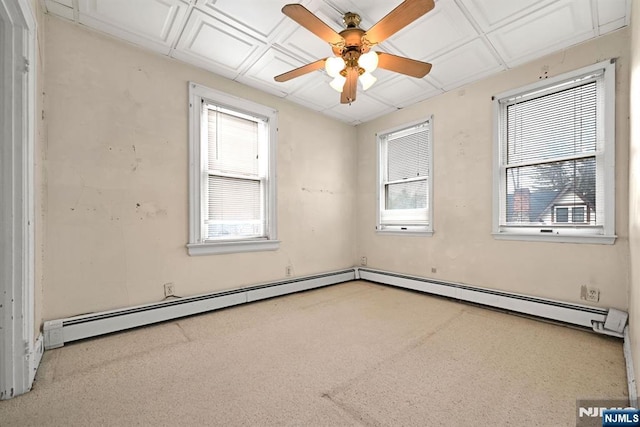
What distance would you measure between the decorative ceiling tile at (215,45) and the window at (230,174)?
30 cm

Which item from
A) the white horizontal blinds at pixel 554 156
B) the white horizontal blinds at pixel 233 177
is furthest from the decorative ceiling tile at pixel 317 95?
the white horizontal blinds at pixel 554 156

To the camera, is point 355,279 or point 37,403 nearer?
point 37,403

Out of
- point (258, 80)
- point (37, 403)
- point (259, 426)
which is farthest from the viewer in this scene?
point (258, 80)

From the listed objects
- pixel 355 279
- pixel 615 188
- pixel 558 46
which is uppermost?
pixel 558 46

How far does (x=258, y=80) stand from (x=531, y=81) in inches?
119

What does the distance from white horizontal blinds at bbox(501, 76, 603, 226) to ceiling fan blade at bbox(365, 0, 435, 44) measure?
2.07 metres

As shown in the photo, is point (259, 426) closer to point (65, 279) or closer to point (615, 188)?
point (65, 279)

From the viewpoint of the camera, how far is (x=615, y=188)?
7.80 feet

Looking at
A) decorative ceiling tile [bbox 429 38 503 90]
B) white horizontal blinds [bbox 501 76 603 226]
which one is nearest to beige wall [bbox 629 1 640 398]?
white horizontal blinds [bbox 501 76 603 226]

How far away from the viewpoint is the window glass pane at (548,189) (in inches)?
102

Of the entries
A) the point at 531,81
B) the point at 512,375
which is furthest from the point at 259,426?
→ the point at 531,81

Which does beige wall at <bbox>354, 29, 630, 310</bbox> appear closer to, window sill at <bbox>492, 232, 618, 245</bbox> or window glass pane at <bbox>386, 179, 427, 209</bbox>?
window sill at <bbox>492, 232, 618, 245</bbox>

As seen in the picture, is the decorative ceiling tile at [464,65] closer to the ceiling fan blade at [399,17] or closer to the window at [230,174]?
the ceiling fan blade at [399,17]

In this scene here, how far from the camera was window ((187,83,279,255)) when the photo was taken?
2.98m
